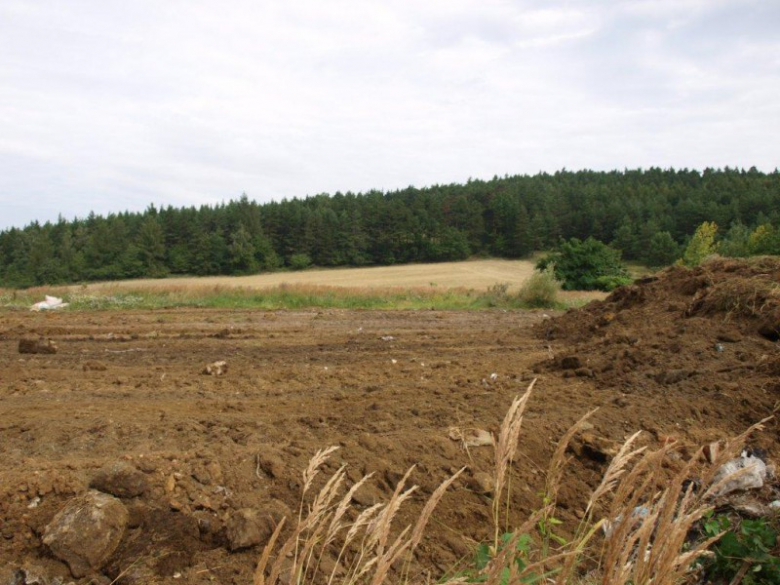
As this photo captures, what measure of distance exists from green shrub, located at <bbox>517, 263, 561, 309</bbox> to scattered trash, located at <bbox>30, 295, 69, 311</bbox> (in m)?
16.1

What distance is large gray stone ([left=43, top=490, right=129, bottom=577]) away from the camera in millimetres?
2881

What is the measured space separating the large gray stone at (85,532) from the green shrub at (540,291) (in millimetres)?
19745

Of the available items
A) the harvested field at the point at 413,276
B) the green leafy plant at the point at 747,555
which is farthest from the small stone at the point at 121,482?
the harvested field at the point at 413,276

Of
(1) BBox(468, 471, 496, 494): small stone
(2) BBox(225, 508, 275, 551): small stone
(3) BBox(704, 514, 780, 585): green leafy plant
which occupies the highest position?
(2) BBox(225, 508, 275, 551): small stone

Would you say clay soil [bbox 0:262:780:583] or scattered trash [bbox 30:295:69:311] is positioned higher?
scattered trash [bbox 30:295:69:311]

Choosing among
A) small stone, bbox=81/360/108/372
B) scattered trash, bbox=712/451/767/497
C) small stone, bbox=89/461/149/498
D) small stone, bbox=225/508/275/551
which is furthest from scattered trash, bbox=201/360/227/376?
scattered trash, bbox=712/451/767/497

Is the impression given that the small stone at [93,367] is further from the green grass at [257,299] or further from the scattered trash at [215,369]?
the green grass at [257,299]

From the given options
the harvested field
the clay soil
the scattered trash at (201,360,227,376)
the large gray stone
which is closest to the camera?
the large gray stone

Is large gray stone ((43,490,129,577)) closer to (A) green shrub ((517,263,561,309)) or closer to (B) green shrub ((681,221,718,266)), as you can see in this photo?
(A) green shrub ((517,263,561,309))

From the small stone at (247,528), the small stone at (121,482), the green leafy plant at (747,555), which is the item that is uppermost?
the small stone at (121,482)

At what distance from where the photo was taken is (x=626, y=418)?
5.28m

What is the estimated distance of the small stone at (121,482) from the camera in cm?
331

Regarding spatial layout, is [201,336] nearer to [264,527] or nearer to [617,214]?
[264,527]

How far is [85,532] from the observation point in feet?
9.66
